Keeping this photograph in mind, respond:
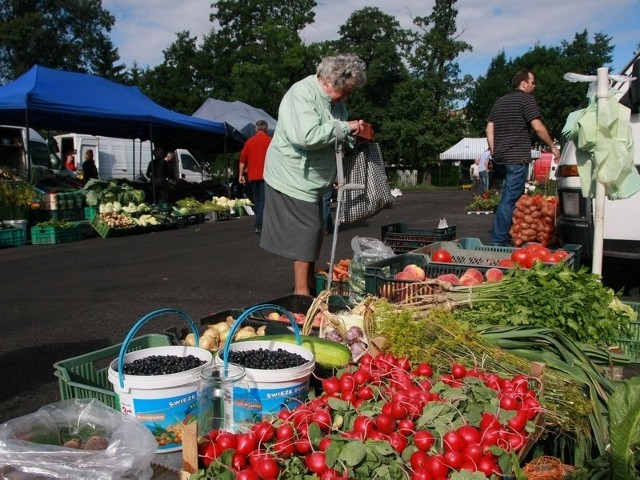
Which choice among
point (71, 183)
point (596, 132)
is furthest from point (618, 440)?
point (71, 183)

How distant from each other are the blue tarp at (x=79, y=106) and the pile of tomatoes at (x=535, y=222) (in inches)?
358

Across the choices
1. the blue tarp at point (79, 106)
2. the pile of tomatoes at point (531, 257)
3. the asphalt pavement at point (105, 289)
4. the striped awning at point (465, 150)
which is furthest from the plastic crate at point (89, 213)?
the striped awning at point (465, 150)

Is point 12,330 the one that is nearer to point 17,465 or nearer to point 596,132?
point 17,465

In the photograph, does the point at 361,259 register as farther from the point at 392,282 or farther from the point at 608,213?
the point at 608,213

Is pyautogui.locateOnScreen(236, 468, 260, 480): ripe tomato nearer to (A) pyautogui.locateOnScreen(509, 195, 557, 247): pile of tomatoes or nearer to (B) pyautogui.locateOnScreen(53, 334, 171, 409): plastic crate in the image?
(B) pyautogui.locateOnScreen(53, 334, 171, 409): plastic crate

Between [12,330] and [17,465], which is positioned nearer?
[17,465]

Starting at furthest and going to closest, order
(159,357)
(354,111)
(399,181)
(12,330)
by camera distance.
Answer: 1. (354,111)
2. (399,181)
3. (12,330)
4. (159,357)

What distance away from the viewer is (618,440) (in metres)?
2.03

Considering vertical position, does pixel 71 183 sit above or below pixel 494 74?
below

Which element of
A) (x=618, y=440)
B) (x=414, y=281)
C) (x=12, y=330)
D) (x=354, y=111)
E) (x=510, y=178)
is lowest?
(x=12, y=330)

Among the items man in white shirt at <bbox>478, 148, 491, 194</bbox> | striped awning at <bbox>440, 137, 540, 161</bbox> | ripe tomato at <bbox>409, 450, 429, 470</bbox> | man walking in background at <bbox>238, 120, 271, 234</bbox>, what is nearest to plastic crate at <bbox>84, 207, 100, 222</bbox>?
man walking in background at <bbox>238, 120, 271, 234</bbox>

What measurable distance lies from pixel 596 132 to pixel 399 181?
41.5m

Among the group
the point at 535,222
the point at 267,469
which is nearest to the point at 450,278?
the point at 267,469

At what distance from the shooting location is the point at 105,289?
22.0 feet
